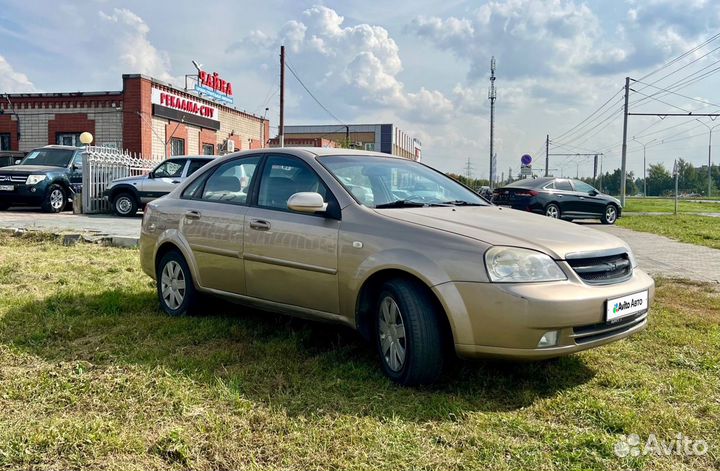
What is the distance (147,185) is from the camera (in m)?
15.2

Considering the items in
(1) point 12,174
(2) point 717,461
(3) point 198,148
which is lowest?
(2) point 717,461

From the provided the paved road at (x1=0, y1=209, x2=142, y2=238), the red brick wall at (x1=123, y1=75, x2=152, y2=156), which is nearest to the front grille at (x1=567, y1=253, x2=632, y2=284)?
the paved road at (x1=0, y1=209, x2=142, y2=238)

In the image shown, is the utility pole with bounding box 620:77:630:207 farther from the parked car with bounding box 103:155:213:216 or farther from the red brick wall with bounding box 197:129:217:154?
the parked car with bounding box 103:155:213:216

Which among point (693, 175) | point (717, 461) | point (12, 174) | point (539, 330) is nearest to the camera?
point (717, 461)

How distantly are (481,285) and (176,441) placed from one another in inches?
69.8

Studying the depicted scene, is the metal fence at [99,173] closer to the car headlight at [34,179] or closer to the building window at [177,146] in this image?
the car headlight at [34,179]

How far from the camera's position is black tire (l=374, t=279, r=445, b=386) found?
343cm

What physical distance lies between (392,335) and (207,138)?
88.6ft

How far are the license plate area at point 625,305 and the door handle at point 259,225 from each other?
7.80 feet

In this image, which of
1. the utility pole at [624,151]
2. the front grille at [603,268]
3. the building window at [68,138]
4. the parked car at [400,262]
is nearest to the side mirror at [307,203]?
the parked car at [400,262]

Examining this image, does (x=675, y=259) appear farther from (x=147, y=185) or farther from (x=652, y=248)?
(x=147, y=185)

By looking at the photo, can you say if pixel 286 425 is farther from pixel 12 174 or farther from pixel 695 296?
pixel 12 174

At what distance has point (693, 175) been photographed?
108562 millimetres

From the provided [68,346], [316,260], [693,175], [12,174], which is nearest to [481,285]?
[316,260]
